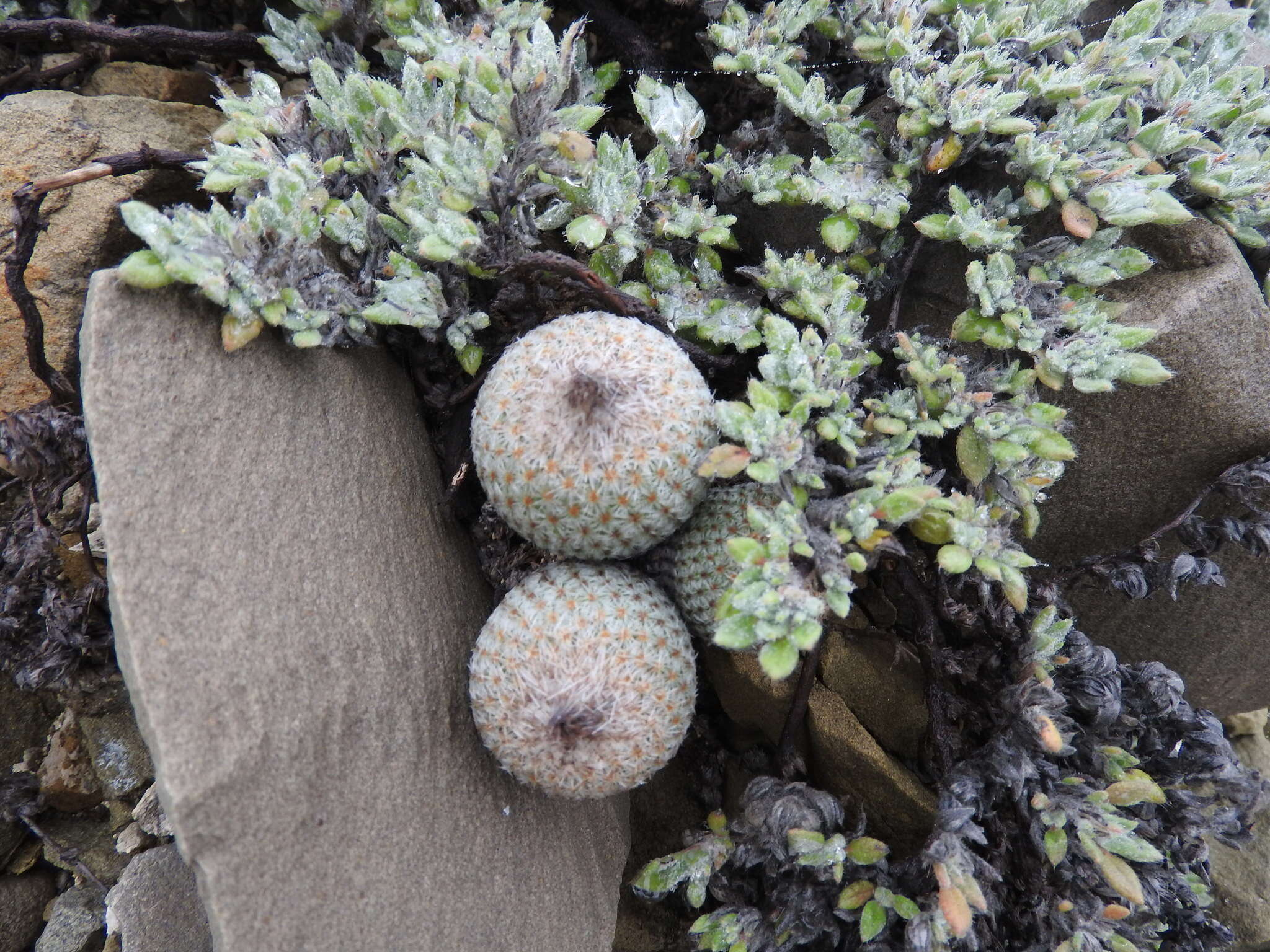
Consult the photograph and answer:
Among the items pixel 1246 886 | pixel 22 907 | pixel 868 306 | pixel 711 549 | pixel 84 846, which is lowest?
pixel 22 907

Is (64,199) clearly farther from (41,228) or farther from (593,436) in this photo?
(593,436)

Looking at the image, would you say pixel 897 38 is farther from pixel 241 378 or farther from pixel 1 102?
pixel 1 102

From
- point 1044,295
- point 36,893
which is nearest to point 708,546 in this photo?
point 1044,295

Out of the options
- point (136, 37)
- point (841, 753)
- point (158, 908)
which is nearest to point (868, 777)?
point (841, 753)

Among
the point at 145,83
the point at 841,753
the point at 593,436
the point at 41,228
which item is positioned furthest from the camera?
the point at 145,83

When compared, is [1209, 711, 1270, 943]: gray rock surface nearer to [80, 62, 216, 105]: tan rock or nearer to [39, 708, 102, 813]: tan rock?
[39, 708, 102, 813]: tan rock

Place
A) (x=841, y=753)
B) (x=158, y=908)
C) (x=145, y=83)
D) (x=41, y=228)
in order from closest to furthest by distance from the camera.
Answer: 1. (x=41, y=228)
2. (x=158, y=908)
3. (x=841, y=753)
4. (x=145, y=83)

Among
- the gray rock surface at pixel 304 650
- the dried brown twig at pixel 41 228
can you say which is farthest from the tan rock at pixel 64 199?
the gray rock surface at pixel 304 650
